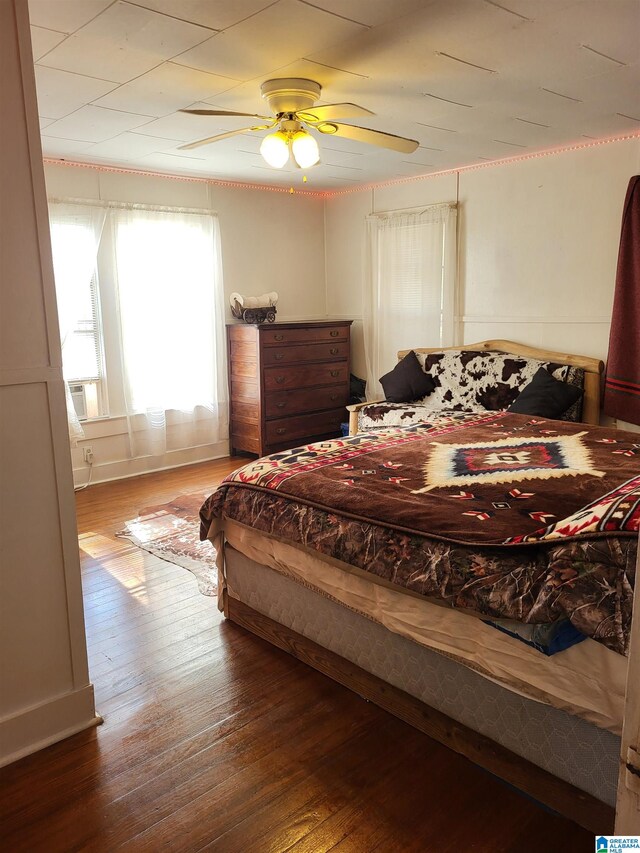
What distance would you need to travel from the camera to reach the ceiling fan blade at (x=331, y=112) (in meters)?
2.99

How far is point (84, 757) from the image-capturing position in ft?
6.79

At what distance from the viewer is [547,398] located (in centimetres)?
446

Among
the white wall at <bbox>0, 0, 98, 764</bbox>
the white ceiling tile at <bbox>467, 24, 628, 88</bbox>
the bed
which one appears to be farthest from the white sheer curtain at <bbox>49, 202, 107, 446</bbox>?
the white ceiling tile at <bbox>467, 24, 628, 88</bbox>

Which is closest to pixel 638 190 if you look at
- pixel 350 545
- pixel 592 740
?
pixel 350 545

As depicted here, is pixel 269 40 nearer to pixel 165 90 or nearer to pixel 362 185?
pixel 165 90

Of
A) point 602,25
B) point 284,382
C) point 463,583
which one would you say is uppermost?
point 602,25

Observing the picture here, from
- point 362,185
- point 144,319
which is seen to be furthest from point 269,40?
point 362,185

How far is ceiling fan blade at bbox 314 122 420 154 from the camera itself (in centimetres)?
321

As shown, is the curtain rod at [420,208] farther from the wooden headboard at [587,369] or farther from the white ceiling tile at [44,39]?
the white ceiling tile at [44,39]

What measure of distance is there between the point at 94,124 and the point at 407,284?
309 centimetres

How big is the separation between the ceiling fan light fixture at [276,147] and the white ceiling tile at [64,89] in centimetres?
82

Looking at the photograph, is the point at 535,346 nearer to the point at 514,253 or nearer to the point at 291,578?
the point at 514,253

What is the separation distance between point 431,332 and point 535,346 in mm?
1057

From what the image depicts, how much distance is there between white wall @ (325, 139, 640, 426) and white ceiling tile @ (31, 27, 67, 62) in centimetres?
A: 358
